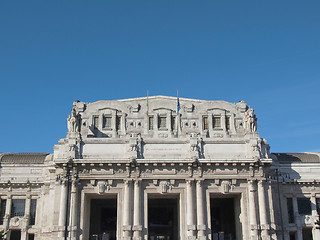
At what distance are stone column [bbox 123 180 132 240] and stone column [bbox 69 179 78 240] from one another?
5.49 metres

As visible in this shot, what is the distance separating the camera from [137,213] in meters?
45.9

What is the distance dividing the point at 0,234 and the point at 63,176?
9.37m

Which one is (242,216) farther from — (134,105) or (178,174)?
(134,105)

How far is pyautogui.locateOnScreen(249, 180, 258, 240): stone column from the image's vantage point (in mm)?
45894

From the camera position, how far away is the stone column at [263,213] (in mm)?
45812

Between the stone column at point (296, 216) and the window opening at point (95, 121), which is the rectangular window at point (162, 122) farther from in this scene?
the stone column at point (296, 216)

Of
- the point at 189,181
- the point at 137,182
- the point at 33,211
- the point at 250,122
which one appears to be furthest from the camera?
the point at 33,211

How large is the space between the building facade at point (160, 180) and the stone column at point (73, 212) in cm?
11

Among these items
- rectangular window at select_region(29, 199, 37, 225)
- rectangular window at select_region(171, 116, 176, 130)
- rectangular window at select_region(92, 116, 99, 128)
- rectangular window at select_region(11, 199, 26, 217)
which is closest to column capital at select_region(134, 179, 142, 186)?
rectangular window at select_region(171, 116, 176, 130)

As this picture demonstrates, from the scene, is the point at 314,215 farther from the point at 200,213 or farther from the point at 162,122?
the point at 162,122

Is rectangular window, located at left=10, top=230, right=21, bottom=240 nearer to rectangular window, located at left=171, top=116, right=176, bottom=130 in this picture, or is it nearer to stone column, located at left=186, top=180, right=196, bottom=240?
stone column, located at left=186, top=180, right=196, bottom=240

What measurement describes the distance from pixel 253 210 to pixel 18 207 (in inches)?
1220

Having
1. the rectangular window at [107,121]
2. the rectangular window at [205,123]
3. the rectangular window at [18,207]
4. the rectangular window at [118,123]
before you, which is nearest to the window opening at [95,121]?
the rectangular window at [107,121]

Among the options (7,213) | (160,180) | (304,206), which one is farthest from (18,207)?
(304,206)
